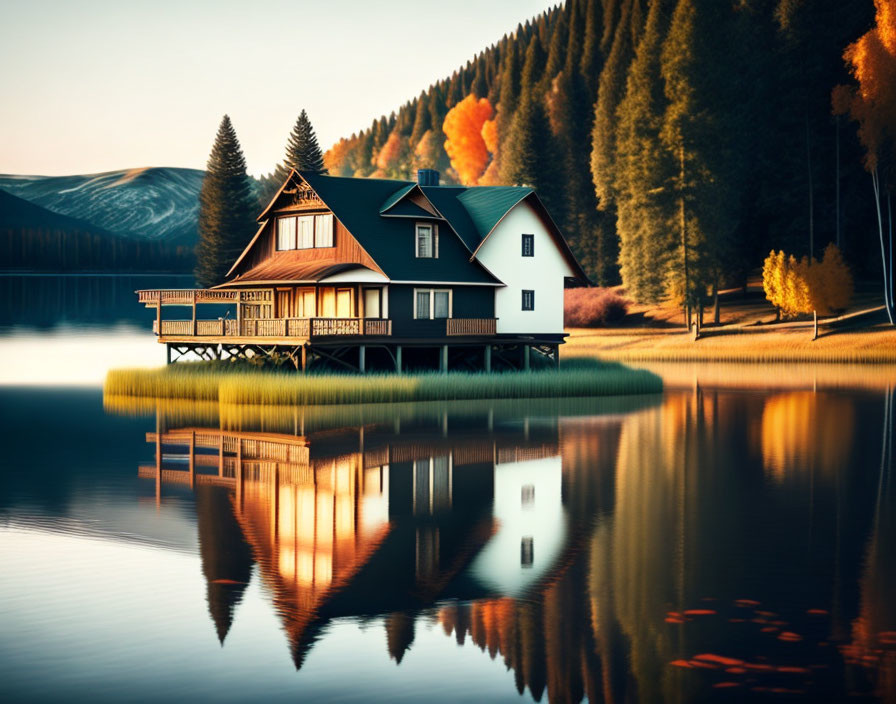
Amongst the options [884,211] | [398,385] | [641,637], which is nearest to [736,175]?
[884,211]

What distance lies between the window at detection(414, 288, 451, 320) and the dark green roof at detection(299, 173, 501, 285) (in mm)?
776

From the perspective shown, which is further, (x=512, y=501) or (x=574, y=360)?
(x=574, y=360)

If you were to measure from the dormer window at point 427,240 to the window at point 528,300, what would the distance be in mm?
5382

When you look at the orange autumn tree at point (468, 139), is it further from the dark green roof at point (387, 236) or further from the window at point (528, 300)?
the dark green roof at point (387, 236)

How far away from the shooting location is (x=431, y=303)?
53000 millimetres

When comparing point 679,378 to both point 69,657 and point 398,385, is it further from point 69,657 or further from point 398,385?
point 69,657

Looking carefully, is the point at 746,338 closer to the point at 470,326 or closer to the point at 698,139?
the point at 698,139

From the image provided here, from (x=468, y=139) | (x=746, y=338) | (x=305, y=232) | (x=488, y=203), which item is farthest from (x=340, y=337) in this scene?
(x=468, y=139)

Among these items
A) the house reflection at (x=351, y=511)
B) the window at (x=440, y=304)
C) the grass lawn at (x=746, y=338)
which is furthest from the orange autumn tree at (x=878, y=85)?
the house reflection at (x=351, y=511)

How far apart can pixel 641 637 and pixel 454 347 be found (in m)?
43.7

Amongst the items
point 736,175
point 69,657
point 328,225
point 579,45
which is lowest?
point 69,657

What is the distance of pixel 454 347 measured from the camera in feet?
183

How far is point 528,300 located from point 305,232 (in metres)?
11.0

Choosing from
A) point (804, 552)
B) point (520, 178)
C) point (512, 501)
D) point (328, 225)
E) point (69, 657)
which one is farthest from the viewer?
point (520, 178)
